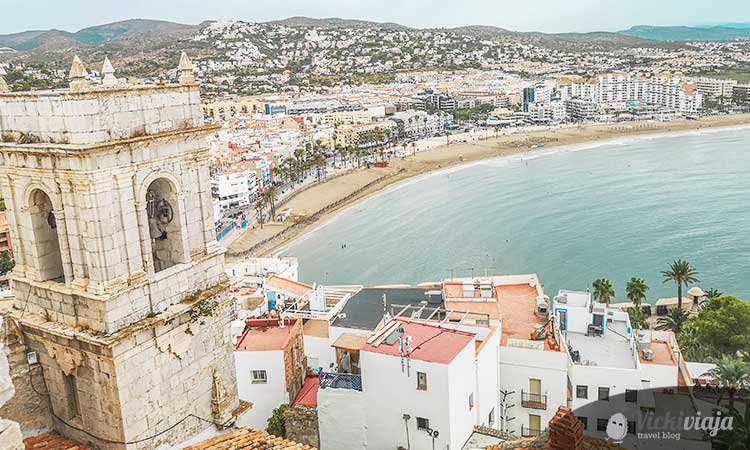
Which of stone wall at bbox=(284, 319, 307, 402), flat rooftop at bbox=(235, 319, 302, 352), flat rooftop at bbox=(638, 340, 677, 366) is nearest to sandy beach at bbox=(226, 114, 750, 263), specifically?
flat rooftop at bbox=(235, 319, 302, 352)

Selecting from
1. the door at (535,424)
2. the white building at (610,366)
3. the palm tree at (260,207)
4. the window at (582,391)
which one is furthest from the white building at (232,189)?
the window at (582,391)

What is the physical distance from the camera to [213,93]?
19150 centimetres

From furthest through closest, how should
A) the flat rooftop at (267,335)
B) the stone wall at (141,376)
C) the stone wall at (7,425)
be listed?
the flat rooftop at (267,335)
the stone wall at (141,376)
the stone wall at (7,425)

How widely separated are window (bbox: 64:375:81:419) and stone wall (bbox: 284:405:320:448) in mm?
9305

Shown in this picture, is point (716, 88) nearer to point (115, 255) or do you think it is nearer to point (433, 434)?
point (433, 434)

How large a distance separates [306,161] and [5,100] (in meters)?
103

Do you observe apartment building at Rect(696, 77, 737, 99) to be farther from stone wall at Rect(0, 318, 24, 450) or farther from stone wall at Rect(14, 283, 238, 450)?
stone wall at Rect(0, 318, 24, 450)

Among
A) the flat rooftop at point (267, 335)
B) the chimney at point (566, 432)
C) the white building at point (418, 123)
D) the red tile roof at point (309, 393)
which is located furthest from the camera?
the white building at point (418, 123)

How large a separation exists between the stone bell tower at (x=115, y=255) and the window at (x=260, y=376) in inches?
427

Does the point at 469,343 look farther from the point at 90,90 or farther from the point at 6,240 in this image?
the point at 6,240

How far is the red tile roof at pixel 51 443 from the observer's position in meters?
9.90

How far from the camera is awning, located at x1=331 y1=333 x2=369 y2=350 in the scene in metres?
20.7

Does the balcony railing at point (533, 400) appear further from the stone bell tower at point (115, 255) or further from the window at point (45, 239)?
the window at point (45, 239)

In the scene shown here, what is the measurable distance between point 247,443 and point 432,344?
8202 millimetres
